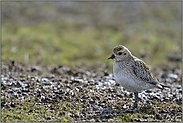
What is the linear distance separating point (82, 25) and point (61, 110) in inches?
504

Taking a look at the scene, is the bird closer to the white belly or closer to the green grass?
the white belly

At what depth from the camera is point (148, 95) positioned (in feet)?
28.9

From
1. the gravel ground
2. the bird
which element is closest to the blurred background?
the gravel ground

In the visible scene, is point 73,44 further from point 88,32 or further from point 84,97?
point 84,97

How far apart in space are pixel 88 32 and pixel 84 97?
10.6 metres

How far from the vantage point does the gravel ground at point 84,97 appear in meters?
7.17

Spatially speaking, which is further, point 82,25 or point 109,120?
point 82,25

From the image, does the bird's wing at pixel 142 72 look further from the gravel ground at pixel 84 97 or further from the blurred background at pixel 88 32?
the blurred background at pixel 88 32

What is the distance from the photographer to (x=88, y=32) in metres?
18.0

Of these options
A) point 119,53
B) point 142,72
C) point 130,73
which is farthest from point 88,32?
point 130,73

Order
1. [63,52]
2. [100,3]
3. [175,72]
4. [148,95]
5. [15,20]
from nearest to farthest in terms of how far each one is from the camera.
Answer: [148,95] < [175,72] < [63,52] < [15,20] < [100,3]

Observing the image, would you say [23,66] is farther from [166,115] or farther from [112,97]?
[166,115]

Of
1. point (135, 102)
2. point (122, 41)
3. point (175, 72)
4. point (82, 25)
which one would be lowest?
point (135, 102)

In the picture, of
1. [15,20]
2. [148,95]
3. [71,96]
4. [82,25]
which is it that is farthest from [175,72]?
[15,20]
